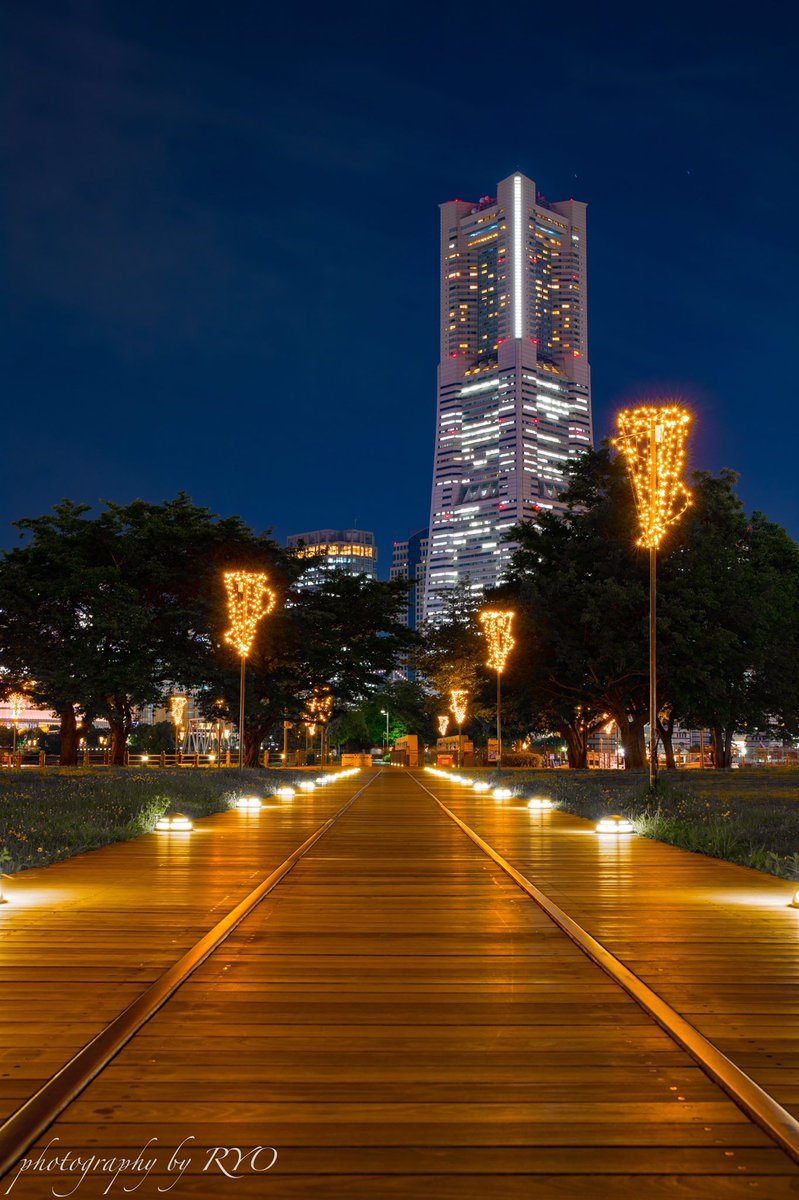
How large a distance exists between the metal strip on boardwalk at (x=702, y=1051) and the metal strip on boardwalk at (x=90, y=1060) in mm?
2479

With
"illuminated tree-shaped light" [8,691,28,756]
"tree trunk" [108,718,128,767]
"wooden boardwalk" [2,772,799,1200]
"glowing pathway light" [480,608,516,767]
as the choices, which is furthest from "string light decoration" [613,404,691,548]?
"illuminated tree-shaped light" [8,691,28,756]

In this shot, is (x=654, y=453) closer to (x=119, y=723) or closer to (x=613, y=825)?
(x=613, y=825)

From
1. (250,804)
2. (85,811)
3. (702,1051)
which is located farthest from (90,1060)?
(250,804)

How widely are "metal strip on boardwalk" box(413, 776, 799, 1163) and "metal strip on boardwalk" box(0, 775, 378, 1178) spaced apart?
248 cm

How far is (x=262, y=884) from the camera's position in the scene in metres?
10.5

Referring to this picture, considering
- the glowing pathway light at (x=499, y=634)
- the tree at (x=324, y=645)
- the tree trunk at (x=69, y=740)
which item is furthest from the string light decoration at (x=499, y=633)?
the tree trunk at (x=69, y=740)

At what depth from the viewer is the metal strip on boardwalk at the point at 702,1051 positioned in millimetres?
3785

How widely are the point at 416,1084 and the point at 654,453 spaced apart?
19182mm

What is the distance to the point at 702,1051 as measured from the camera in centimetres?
469

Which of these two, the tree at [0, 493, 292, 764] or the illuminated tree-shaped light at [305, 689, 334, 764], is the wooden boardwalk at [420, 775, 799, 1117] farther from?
the illuminated tree-shaped light at [305, 689, 334, 764]

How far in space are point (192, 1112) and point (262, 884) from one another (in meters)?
6.70

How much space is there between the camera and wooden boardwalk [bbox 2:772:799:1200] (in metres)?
3.40

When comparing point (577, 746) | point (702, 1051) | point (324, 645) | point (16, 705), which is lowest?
point (577, 746)

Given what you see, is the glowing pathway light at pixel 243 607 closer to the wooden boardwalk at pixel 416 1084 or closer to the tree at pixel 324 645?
the tree at pixel 324 645
